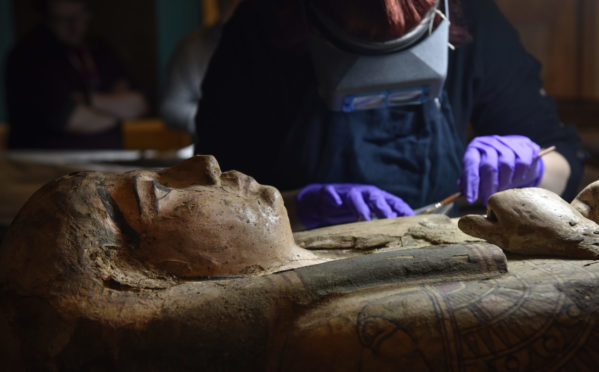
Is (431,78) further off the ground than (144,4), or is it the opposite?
(144,4)

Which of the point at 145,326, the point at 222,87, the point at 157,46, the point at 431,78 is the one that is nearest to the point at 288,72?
the point at 222,87

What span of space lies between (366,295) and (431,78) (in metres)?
0.67

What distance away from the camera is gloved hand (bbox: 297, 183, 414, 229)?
74.5 inches

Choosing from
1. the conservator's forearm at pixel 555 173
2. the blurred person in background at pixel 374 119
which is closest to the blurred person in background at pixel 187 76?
the blurred person in background at pixel 374 119

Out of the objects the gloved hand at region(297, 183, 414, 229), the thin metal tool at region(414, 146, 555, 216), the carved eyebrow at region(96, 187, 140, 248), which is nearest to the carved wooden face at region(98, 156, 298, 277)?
the carved eyebrow at region(96, 187, 140, 248)

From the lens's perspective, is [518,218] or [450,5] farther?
[450,5]

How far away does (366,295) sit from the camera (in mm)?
1282

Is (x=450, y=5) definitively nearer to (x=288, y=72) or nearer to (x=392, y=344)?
(x=288, y=72)

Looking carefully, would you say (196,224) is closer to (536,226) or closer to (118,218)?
(118,218)

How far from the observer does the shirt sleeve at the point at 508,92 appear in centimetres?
186

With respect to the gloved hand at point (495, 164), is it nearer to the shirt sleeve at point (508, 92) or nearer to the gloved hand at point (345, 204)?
the shirt sleeve at point (508, 92)

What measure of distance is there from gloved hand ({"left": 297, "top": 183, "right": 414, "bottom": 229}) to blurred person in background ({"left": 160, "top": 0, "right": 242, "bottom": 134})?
0.79 m

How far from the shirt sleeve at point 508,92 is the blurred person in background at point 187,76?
1.01 m

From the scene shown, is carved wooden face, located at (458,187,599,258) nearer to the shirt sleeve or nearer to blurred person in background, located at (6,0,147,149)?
the shirt sleeve
